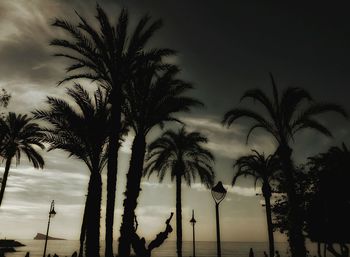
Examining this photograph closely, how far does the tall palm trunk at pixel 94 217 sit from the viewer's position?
61.0 ft

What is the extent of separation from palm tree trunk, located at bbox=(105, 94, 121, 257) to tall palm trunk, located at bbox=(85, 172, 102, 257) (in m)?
3.41

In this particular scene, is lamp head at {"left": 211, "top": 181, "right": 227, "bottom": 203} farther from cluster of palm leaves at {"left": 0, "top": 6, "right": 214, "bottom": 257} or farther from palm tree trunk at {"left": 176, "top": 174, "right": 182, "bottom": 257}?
palm tree trunk at {"left": 176, "top": 174, "right": 182, "bottom": 257}

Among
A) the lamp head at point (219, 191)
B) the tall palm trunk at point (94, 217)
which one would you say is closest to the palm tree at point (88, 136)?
the tall palm trunk at point (94, 217)

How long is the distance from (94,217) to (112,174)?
16.8ft

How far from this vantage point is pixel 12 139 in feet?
104

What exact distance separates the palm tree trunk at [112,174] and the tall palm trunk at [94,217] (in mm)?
3412

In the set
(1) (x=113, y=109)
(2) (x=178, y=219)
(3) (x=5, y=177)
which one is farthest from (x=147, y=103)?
(3) (x=5, y=177)

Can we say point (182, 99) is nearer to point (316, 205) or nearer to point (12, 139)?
point (316, 205)

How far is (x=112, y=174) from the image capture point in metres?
15.8

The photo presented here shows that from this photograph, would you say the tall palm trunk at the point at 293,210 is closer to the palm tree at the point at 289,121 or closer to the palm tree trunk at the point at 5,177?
the palm tree at the point at 289,121

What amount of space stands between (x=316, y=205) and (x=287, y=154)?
945cm

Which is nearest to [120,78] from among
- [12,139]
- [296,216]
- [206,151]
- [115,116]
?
[115,116]

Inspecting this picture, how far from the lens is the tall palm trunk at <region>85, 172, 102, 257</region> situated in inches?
732

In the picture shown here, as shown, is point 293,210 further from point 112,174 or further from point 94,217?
point 94,217
